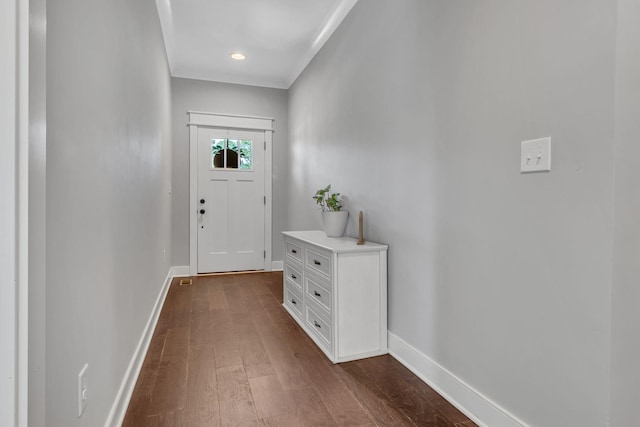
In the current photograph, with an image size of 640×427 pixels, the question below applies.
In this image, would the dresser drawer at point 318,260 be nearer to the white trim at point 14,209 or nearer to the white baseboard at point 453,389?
the white baseboard at point 453,389

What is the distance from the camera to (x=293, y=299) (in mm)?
3066

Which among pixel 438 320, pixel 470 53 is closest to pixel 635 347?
pixel 438 320

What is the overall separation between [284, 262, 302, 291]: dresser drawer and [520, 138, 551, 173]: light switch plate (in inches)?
74.5

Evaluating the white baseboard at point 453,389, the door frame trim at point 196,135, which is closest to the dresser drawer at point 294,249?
the white baseboard at point 453,389

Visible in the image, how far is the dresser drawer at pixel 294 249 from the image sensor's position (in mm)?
2901

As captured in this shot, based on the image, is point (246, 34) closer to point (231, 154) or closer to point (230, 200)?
point (231, 154)

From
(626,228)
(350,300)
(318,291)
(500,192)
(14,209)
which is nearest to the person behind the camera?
(14,209)

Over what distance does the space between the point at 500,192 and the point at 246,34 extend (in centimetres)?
308

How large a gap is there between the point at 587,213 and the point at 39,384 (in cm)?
156

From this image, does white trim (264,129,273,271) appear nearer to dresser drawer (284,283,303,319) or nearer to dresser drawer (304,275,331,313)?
dresser drawer (284,283,303,319)

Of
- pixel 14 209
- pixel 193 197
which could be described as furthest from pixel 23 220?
pixel 193 197

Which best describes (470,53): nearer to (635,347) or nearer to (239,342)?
(635,347)

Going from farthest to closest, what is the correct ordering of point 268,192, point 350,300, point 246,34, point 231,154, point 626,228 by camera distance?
point 268,192
point 231,154
point 246,34
point 350,300
point 626,228

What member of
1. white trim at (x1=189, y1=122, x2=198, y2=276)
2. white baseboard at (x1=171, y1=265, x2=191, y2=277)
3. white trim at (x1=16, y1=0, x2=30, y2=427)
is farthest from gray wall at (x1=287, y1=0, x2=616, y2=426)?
white baseboard at (x1=171, y1=265, x2=191, y2=277)
